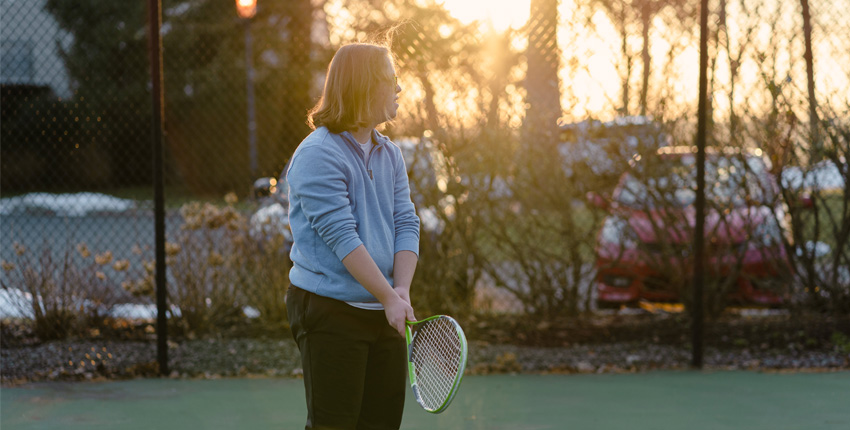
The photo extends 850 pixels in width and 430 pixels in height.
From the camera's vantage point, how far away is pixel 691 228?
19.9 feet

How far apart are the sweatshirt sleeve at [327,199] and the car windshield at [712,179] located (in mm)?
3939

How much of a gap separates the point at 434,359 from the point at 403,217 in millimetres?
477

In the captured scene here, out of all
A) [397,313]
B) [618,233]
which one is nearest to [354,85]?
[397,313]

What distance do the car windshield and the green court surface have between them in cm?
137

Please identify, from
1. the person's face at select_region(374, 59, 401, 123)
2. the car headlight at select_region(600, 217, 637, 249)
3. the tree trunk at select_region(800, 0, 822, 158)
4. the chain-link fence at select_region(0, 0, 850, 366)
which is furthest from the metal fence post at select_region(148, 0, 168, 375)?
the tree trunk at select_region(800, 0, 822, 158)

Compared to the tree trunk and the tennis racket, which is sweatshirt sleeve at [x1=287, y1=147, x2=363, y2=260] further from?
the tree trunk

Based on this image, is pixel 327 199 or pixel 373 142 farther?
pixel 373 142

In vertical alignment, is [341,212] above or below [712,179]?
below

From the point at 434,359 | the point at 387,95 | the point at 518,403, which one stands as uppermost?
the point at 387,95

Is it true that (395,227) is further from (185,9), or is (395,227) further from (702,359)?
(185,9)

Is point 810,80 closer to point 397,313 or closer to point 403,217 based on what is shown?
point 403,217

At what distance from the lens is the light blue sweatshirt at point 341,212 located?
2416 mm

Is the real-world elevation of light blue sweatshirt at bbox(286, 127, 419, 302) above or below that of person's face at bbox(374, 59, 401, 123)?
below

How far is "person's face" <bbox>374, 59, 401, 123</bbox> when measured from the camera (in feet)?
8.29
